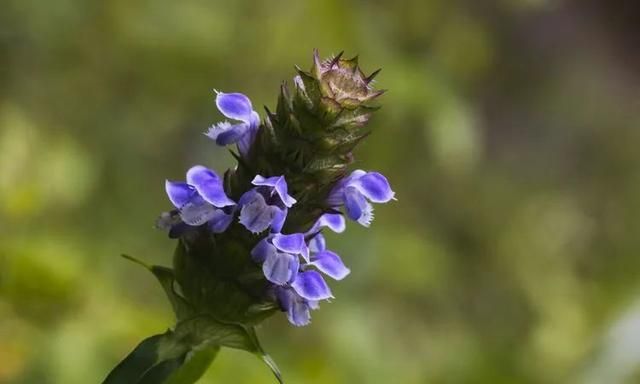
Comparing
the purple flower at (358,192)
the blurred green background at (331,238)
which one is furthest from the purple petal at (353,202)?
the blurred green background at (331,238)

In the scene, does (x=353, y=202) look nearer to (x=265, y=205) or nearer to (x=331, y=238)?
(x=265, y=205)

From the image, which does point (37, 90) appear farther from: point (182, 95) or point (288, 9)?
point (288, 9)

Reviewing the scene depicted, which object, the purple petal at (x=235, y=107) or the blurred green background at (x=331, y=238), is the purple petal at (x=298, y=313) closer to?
the purple petal at (x=235, y=107)

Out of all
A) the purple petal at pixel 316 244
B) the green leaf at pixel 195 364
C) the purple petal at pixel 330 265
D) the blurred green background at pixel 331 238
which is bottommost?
the green leaf at pixel 195 364

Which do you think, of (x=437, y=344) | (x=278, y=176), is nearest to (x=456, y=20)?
(x=437, y=344)

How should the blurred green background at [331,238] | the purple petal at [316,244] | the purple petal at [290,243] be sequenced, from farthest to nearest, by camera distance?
1. the blurred green background at [331,238]
2. the purple petal at [316,244]
3. the purple petal at [290,243]

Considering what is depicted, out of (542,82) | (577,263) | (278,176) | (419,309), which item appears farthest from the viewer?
(542,82)
